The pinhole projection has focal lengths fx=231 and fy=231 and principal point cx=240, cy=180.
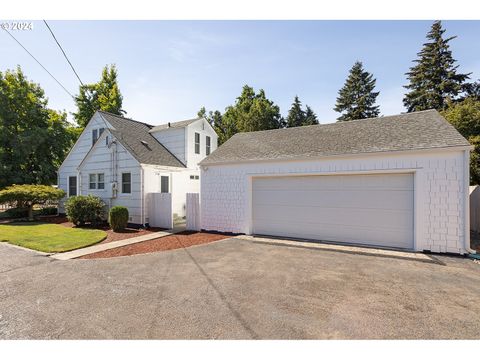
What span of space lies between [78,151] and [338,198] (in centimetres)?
1699

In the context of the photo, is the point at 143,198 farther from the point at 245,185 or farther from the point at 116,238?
the point at 245,185

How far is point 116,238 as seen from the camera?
32.6ft

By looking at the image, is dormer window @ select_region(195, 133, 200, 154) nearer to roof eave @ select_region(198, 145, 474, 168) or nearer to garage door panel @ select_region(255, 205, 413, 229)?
roof eave @ select_region(198, 145, 474, 168)

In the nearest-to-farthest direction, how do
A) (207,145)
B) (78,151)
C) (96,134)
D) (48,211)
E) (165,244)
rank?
1. (165,244)
2. (96,134)
3. (78,151)
4. (48,211)
5. (207,145)

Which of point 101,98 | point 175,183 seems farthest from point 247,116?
point 175,183

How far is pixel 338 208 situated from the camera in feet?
29.2

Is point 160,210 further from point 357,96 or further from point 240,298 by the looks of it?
point 357,96

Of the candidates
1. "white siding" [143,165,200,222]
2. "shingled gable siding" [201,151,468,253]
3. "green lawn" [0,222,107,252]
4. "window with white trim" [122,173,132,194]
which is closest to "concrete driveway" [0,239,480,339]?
"shingled gable siding" [201,151,468,253]

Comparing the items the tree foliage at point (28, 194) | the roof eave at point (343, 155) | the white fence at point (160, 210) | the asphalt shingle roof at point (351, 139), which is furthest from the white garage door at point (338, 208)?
the tree foliage at point (28, 194)

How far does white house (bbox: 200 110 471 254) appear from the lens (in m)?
7.39

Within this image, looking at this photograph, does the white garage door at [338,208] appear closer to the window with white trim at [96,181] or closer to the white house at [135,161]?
the white house at [135,161]

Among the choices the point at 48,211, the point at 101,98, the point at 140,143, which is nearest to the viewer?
the point at 140,143

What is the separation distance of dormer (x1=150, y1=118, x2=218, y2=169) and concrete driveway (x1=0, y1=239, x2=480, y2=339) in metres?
10.2

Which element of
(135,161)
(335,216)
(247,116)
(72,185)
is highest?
(247,116)
